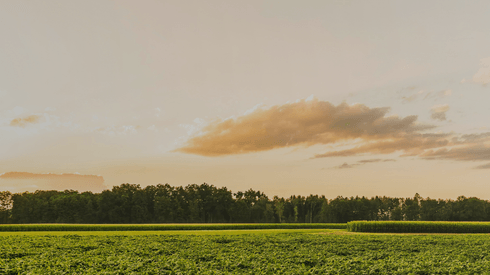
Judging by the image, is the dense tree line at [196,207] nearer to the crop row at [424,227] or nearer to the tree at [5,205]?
the tree at [5,205]

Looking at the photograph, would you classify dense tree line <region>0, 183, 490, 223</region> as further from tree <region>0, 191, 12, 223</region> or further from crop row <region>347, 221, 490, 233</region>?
crop row <region>347, 221, 490, 233</region>

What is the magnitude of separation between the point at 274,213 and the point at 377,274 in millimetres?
114525

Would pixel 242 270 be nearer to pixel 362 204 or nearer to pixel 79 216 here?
pixel 79 216

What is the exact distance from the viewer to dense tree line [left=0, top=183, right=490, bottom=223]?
103000mm

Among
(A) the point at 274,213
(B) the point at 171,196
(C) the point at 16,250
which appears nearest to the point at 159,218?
(B) the point at 171,196

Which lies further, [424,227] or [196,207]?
[196,207]

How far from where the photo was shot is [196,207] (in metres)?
112

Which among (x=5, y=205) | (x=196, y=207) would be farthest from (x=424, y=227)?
(x=5, y=205)

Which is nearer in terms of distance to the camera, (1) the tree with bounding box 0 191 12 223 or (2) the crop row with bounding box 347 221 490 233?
(2) the crop row with bounding box 347 221 490 233

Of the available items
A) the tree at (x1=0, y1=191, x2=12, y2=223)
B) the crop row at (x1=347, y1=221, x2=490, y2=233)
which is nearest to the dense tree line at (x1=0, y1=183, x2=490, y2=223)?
the tree at (x1=0, y1=191, x2=12, y2=223)

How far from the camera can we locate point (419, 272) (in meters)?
16.4

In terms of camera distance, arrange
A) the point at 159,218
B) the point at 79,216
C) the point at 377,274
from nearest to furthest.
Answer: the point at 377,274, the point at 79,216, the point at 159,218

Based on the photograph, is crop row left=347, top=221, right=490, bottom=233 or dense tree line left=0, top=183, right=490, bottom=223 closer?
crop row left=347, top=221, right=490, bottom=233

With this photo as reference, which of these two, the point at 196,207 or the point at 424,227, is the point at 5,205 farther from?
the point at 424,227
